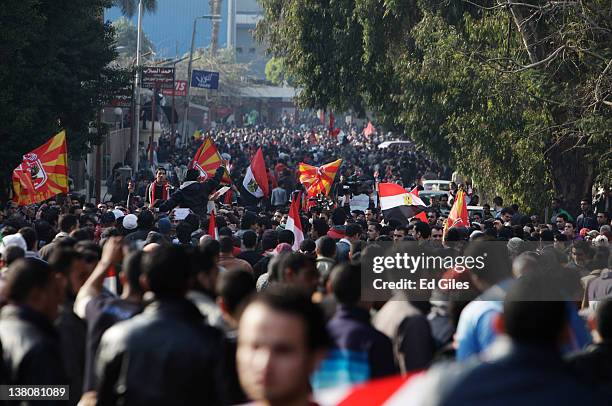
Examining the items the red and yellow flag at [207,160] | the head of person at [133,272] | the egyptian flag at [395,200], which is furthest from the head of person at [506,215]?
the head of person at [133,272]

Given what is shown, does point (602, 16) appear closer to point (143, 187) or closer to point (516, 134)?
point (516, 134)

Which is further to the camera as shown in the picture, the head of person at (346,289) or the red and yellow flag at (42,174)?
the red and yellow flag at (42,174)

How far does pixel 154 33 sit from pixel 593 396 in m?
160

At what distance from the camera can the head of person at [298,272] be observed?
738cm

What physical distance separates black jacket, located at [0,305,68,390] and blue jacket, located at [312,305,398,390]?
1175mm

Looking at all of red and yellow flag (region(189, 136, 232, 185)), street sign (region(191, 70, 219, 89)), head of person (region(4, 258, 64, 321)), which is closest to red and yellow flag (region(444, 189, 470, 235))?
red and yellow flag (region(189, 136, 232, 185))

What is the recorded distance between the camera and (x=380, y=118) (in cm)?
4088

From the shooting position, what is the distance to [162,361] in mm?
5191

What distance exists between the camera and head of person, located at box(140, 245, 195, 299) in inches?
216

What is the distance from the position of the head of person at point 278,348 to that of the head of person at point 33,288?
2304mm

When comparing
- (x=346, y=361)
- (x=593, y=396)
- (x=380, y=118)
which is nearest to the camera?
(x=593, y=396)

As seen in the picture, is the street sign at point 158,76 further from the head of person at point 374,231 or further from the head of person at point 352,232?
the head of person at point 352,232

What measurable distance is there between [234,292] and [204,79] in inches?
2481

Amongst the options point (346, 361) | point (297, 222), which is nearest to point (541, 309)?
point (346, 361)
